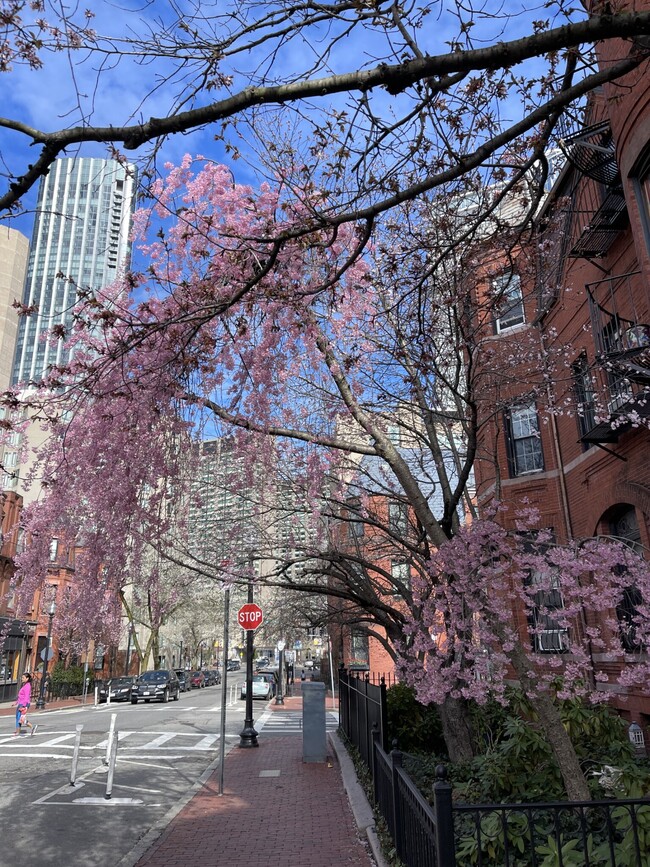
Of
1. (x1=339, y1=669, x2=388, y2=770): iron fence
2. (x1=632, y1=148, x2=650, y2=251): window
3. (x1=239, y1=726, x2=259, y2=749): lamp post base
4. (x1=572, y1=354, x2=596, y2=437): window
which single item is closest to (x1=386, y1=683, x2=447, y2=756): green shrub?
(x1=339, y1=669, x2=388, y2=770): iron fence

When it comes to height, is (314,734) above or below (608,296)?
Answer: below

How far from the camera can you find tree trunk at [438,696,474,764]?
32.6 ft

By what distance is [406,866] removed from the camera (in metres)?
5.66

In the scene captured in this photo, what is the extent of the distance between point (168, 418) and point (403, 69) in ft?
15.7

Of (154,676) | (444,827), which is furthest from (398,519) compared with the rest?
(154,676)

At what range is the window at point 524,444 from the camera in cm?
1659

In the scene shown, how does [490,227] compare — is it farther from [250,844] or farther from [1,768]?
[1,768]

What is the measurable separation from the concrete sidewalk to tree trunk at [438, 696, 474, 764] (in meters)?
1.51

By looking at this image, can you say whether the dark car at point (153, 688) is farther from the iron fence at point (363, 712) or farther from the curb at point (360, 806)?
the curb at point (360, 806)

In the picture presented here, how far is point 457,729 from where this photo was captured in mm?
10070

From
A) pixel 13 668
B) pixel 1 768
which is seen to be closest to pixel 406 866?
pixel 1 768

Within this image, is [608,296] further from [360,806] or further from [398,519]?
[360,806]

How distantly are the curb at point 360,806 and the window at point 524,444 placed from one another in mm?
7649

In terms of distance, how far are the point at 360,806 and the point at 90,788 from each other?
527 cm
